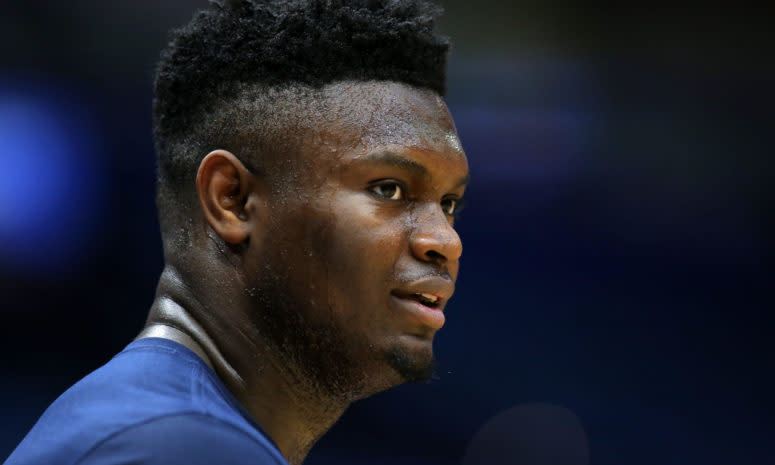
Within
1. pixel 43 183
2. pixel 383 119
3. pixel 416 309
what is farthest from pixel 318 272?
pixel 43 183

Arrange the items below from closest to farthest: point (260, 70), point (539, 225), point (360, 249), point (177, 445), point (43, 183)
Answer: point (177, 445), point (360, 249), point (260, 70), point (43, 183), point (539, 225)

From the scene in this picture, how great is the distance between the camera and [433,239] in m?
1.51

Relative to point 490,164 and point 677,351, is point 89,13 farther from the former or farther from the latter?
point 677,351

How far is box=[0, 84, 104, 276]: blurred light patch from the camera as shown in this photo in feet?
10.0

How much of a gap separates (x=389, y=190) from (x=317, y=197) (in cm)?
14

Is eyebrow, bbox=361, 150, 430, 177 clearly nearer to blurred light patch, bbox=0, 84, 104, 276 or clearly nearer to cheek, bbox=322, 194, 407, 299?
cheek, bbox=322, 194, 407, 299

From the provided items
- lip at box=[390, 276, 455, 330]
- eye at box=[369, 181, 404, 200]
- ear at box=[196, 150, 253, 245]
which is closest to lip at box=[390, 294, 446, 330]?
lip at box=[390, 276, 455, 330]

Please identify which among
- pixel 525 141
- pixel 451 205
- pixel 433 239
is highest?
pixel 525 141

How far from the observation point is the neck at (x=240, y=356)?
4.94 feet

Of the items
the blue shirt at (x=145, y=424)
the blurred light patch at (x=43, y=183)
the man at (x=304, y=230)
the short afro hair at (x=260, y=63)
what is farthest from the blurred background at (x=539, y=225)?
the blue shirt at (x=145, y=424)

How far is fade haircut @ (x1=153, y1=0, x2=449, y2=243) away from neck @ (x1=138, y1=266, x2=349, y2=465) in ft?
0.55

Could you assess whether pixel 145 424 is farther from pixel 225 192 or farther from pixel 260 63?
pixel 260 63

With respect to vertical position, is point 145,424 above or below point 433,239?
below

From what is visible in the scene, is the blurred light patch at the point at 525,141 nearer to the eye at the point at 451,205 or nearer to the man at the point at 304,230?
the eye at the point at 451,205
